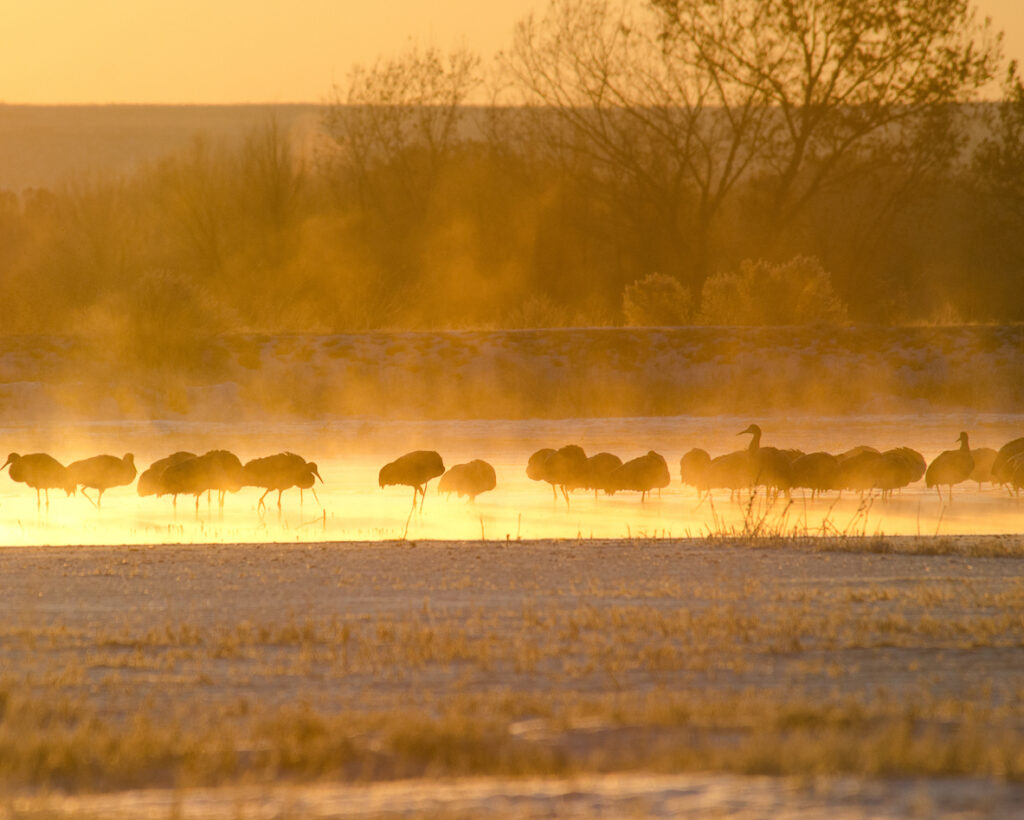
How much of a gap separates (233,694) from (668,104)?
39.7 metres

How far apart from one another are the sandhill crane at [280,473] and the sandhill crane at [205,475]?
238 mm

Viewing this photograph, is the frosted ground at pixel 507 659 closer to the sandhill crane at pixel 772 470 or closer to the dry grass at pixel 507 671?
the dry grass at pixel 507 671

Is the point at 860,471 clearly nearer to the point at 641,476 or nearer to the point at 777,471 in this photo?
the point at 777,471

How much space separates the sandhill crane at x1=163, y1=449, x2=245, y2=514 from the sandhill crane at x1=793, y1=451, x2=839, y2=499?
22.8 feet

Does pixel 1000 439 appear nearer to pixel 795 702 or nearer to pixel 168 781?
pixel 795 702

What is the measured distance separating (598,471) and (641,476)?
0.68 m

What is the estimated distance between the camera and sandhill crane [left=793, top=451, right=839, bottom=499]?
18.3 metres

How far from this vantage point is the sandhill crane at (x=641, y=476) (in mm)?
18500

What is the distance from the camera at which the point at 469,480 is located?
17953 millimetres

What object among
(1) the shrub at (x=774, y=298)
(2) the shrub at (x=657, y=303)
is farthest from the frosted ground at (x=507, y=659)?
(2) the shrub at (x=657, y=303)

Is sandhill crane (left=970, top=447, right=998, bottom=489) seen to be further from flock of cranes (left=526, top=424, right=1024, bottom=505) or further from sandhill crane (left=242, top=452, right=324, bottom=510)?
sandhill crane (left=242, top=452, right=324, bottom=510)

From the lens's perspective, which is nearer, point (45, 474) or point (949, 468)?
point (45, 474)

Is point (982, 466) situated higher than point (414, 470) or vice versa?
point (414, 470)

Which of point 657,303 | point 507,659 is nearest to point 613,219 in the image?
point 657,303
